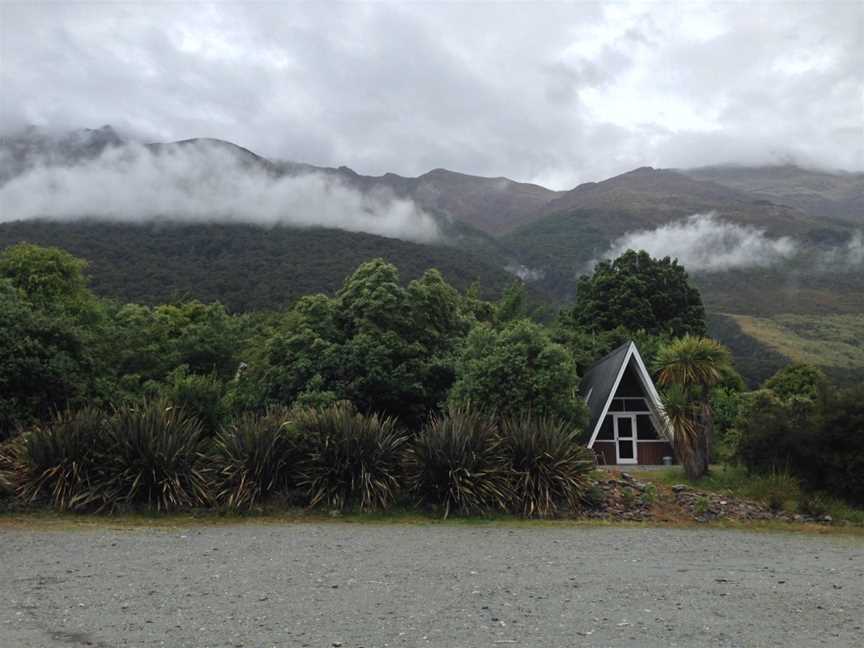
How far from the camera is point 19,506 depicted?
13.7 m

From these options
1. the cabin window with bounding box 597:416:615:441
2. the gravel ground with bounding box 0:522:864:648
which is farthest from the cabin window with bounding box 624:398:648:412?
the gravel ground with bounding box 0:522:864:648

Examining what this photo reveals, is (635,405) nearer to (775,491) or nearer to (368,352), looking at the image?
(368,352)

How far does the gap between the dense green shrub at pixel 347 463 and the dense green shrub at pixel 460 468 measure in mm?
508

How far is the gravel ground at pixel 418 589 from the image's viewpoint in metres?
6.22

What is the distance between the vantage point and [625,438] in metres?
27.0

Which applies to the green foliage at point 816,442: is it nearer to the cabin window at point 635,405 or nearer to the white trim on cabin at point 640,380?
the white trim on cabin at point 640,380

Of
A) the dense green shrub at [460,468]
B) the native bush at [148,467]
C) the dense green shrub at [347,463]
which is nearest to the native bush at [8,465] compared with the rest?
the native bush at [148,467]

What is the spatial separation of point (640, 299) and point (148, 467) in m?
36.4

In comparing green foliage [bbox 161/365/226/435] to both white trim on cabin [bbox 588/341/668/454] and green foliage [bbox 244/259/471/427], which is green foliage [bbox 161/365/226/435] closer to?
green foliage [bbox 244/259/471/427]

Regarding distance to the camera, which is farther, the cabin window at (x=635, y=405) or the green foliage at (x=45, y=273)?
the green foliage at (x=45, y=273)

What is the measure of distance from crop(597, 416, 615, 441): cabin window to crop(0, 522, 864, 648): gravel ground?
48.2ft

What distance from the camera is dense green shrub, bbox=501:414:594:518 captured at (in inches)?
573

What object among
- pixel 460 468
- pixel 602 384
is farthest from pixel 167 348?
pixel 460 468

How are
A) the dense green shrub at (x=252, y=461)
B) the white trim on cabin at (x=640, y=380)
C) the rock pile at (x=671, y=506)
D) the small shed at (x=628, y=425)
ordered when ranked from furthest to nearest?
the small shed at (x=628, y=425), the white trim on cabin at (x=640, y=380), the rock pile at (x=671, y=506), the dense green shrub at (x=252, y=461)
